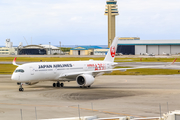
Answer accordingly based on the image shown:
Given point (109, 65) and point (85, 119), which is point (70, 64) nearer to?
point (109, 65)

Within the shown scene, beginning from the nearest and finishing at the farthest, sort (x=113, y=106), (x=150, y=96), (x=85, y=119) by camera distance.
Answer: (x=85, y=119) < (x=113, y=106) < (x=150, y=96)

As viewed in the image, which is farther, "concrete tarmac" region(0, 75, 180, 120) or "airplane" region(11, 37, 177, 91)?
"airplane" region(11, 37, 177, 91)

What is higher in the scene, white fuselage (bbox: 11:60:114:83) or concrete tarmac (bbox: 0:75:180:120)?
white fuselage (bbox: 11:60:114:83)

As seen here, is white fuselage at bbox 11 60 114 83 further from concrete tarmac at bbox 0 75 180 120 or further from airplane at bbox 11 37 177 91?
Result: concrete tarmac at bbox 0 75 180 120

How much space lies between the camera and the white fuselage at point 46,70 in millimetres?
40406

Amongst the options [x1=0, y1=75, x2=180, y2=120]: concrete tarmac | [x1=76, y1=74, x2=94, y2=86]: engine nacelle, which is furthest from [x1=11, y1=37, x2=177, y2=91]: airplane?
[x1=0, y1=75, x2=180, y2=120]: concrete tarmac

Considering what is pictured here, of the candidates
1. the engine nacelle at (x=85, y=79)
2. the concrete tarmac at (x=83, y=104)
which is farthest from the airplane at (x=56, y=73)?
the concrete tarmac at (x=83, y=104)

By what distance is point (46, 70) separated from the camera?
42.6 metres

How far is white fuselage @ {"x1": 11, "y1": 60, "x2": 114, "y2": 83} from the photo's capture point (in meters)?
40.4

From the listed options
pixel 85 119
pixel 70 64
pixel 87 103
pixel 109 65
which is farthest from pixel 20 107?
pixel 109 65

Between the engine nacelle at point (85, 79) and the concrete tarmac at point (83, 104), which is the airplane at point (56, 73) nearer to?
the engine nacelle at point (85, 79)

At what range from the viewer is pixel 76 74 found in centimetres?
4412

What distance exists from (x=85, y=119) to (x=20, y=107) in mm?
11847

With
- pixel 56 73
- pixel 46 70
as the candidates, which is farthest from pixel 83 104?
pixel 56 73
